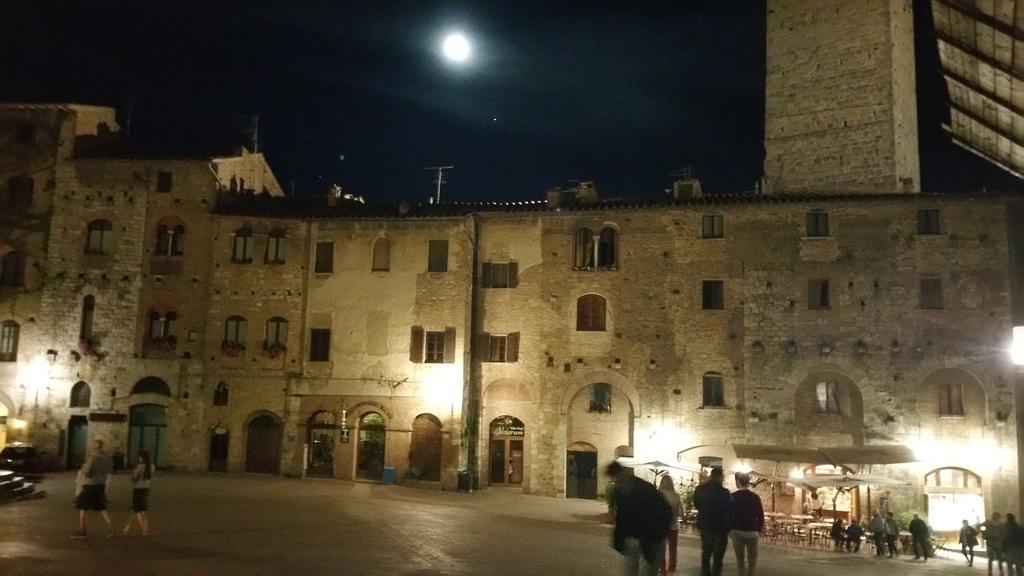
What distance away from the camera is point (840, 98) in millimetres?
31750

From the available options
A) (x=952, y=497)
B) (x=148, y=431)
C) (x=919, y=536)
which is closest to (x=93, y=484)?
(x=148, y=431)

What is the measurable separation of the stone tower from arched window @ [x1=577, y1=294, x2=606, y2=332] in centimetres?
881

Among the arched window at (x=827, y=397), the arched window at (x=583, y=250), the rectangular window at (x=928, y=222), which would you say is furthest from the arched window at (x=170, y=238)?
the rectangular window at (x=928, y=222)

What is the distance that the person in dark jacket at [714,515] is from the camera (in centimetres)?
1170

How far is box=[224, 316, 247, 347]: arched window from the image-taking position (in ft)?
105

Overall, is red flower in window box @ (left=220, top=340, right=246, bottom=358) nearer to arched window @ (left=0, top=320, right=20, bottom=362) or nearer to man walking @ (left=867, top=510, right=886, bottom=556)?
arched window @ (left=0, top=320, right=20, bottom=362)

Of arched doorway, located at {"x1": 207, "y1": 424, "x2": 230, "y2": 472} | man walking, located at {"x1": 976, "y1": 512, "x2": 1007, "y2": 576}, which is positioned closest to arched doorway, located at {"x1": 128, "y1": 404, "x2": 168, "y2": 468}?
arched doorway, located at {"x1": 207, "y1": 424, "x2": 230, "y2": 472}

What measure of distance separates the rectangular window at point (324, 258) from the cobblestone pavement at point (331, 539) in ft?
29.9

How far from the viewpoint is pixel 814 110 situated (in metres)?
32.3

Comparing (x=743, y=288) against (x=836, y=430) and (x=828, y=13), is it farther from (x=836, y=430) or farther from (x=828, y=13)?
(x=828, y=13)

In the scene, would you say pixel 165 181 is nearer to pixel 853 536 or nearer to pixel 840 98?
pixel 840 98

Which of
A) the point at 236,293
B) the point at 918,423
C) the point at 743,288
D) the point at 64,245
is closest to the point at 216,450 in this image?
the point at 236,293

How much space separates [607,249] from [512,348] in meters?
5.50

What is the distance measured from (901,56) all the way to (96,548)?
3267 centimetres
